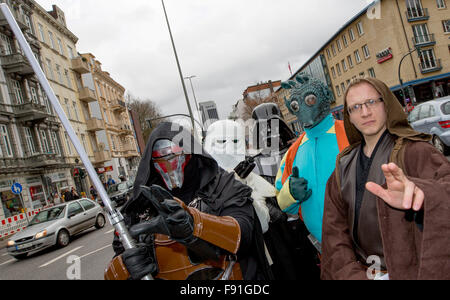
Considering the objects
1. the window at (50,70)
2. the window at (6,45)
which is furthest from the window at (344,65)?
the window at (6,45)

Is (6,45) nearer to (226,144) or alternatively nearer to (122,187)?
(122,187)

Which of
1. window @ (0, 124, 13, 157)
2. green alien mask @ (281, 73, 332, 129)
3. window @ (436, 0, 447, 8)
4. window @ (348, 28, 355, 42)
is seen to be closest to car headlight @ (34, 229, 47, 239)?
green alien mask @ (281, 73, 332, 129)

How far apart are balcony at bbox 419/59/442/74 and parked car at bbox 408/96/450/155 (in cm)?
2804

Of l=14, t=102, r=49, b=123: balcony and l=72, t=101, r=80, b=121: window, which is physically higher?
l=72, t=101, r=80, b=121: window

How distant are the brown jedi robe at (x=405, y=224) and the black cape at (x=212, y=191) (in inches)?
18.4

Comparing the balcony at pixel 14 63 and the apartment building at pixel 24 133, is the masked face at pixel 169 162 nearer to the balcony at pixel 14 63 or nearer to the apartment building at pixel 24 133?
the apartment building at pixel 24 133

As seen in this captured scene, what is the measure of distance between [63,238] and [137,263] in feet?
33.8

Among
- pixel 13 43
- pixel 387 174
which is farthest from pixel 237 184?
pixel 13 43

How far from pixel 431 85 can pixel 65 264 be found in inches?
1519

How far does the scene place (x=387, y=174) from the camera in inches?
46.1

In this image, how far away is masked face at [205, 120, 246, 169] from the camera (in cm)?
368

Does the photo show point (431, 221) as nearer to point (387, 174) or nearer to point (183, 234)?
point (387, 174)

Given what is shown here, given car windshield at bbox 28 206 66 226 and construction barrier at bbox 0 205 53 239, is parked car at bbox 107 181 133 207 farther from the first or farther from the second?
car windshield at bbox 28 206 66 226

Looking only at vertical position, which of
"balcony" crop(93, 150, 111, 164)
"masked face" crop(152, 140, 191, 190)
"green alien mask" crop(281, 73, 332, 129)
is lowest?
"masked face" crop(152, 140, 191, 190)
